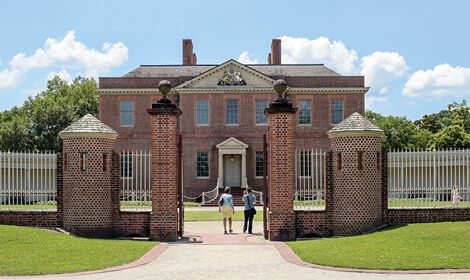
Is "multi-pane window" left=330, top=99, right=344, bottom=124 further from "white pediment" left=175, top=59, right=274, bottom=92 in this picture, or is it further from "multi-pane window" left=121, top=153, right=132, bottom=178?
"multi-pane window" left=121, top=153, right=132, bottom=178

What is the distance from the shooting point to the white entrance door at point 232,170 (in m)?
40.5

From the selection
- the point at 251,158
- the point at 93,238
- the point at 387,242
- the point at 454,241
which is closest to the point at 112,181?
the point at 93,238

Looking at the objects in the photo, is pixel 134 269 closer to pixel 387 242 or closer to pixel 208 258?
pixel 208 258

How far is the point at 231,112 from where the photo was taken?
41625 millimetres

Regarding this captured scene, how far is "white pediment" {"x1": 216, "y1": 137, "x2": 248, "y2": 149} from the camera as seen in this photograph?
40.4m

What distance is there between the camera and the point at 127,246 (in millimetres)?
14453

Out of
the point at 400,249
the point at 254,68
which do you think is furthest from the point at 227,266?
the point at 254,68

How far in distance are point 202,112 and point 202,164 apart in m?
3.57

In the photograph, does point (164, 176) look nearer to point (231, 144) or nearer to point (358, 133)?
point (358, 133)

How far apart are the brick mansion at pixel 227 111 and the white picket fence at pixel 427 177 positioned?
2330 cm

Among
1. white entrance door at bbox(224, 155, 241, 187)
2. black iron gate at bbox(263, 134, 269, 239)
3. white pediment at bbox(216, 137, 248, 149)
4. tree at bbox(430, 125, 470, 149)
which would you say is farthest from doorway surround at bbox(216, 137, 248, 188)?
black iron gate at bbox(263, 134, 269, 239)

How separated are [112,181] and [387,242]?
7.77m

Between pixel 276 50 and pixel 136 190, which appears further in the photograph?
pixel 276 50

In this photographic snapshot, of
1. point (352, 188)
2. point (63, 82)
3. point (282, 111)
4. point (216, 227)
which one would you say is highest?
point (63, 82)
